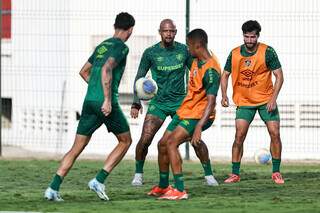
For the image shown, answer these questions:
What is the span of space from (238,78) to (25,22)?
7.80 m

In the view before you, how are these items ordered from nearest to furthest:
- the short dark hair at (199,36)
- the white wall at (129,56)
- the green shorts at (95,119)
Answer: the green shorts at (95,119)
the short dark hair at (199,36)
the white wall at (129,56)

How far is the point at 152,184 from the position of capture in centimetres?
1692

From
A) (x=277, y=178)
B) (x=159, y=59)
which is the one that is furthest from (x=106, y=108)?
(x=277, y=178)

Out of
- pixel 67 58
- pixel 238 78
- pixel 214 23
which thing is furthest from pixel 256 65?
pixel 67 58

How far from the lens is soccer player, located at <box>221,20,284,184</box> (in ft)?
55.3

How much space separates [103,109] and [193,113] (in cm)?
128

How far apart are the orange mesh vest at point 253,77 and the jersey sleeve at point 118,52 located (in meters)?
3.15

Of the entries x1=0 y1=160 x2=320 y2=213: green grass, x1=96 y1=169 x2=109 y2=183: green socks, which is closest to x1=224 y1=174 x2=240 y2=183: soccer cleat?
x1=0 y1=160 x2=320 y2=213: green grass

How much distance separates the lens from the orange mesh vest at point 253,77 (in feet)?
55.4

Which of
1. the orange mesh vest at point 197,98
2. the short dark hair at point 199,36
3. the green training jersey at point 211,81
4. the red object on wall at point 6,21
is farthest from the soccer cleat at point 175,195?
the red object on wall at point 6,21

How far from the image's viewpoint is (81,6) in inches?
907

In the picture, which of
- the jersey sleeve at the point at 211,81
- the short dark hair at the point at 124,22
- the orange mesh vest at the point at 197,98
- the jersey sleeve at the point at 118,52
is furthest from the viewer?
the orange mesh vest at the point at 197,98

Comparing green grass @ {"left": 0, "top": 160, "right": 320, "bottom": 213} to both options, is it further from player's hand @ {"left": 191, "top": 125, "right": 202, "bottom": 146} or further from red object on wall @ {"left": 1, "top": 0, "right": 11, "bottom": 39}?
red object on wall @ {"left": 1, "top": 0, "right": 11, "bottom": 39}

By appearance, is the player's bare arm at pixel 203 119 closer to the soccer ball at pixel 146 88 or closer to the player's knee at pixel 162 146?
the player's knee at pixel 162 146
